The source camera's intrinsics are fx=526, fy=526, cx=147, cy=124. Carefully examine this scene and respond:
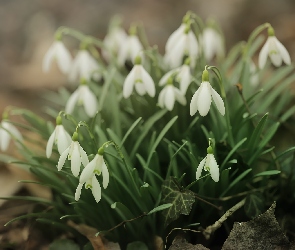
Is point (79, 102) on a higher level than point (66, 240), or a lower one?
higher

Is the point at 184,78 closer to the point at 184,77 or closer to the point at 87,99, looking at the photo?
the point at 184,77

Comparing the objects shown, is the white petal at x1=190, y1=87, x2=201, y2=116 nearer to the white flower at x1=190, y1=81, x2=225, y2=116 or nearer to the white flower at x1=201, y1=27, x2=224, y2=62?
the white flower at x1=190, y1=81, x2=225, y2=116

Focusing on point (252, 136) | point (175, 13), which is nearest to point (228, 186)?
point (252, 136)

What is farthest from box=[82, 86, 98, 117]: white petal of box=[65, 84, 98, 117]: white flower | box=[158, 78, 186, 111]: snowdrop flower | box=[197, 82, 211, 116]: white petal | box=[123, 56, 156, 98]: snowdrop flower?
box=[197, 82, 211, 116]: white petal

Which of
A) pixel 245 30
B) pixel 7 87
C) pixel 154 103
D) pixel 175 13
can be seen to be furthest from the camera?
pixel 175 13

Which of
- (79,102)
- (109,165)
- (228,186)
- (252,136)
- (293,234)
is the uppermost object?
(79,102)

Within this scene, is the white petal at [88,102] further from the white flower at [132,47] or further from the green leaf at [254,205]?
the green leaf at [254,205]

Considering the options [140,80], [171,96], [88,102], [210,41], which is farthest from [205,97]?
[210,41]

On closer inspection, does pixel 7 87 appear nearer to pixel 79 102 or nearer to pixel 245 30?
pixel 79 102
